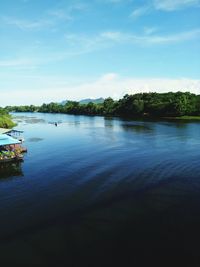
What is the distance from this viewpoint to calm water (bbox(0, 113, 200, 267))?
20.0 metres

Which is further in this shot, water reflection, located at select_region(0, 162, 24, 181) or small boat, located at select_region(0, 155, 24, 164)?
small boat, located at select_region(0, 155, 24, 164)

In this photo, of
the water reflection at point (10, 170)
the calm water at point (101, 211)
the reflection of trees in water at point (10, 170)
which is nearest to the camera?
the calm water at point (101, 211)

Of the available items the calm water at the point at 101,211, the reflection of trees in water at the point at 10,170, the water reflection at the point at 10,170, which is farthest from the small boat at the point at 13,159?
the calm water at the point at 101,211

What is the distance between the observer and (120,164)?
4525 cm

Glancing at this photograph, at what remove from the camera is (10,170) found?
44719mm

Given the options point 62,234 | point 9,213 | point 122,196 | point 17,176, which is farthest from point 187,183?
point 17,176

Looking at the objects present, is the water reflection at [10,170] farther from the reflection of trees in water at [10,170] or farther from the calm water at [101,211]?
the calm water at [101,211]

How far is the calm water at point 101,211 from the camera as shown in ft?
65.7

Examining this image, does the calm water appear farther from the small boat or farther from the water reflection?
the small boat

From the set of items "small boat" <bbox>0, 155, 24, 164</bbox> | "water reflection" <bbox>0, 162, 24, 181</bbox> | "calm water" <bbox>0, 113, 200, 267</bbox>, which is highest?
"small boat" <bbox>0, 155, 24, 164</bbox>

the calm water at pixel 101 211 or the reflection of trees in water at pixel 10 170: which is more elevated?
the reflection of trees in water at pixel 10 170

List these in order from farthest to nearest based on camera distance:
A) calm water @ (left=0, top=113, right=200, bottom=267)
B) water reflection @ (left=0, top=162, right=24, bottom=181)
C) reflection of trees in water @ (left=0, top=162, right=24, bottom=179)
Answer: reflection of trees in water @ (left=0, top=162, right=24, bottom=179)
water reflection @ (left=0, top=162, right=24, bottom=181)
calm water @ (left=0, top=113, right=200, bottom=267)

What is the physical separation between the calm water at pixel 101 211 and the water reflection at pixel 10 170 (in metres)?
0.17

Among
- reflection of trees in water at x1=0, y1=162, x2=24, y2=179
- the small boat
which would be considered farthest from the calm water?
the small boat
